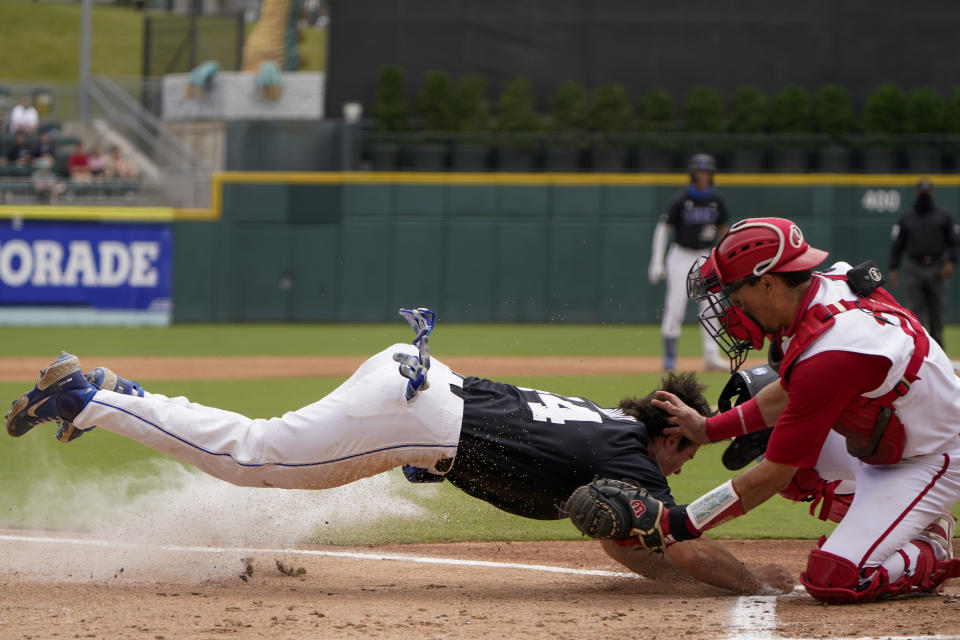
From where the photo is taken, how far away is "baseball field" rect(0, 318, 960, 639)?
3.95 m

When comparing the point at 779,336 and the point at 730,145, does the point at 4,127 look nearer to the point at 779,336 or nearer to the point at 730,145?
the point at 730,145

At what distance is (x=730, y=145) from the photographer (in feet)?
64.7

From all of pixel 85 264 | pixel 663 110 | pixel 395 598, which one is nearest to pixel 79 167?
pixel 85 264

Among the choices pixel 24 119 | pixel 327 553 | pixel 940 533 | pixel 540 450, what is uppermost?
pixel 24 119

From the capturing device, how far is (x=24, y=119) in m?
21.4

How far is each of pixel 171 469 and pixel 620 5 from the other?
16.4m

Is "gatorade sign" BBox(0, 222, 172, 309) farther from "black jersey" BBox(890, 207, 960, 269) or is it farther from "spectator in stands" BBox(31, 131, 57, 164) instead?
"black jersey" BBox(890, 207, 960, 269)

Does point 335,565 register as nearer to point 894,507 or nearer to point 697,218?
point 894,507

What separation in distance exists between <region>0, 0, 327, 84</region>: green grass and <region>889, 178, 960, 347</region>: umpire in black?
27747mm

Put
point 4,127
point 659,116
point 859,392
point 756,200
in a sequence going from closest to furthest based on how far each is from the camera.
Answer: point 859,392 → point 756,200 → point 659,116 → point 4,127

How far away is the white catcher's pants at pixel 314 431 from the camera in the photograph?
4320 millimetres

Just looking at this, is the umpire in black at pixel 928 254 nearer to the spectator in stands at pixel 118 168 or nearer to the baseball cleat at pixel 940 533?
the baseball cleat at pixel 940 533

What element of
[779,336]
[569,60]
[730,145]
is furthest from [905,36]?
[779,336]

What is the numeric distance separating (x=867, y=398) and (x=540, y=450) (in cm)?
124
